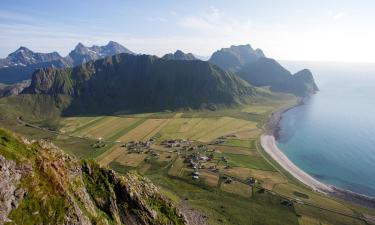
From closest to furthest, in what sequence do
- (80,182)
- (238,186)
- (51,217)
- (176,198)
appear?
(51,217) < (80,182) < (176,198) < (238,186)

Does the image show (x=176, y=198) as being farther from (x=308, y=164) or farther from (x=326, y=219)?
(x=308, y=164)

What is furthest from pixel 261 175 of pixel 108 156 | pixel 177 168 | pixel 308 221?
pixel 108 156

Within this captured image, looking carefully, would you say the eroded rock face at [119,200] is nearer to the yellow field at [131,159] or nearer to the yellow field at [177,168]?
the yellow field at [177,168]

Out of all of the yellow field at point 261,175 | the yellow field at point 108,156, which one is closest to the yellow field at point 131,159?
the yellow field at point 108,156

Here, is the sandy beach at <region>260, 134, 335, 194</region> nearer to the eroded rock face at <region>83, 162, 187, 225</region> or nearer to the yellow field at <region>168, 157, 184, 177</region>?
the yellow field at <region>168, 157, 184, 177</region>

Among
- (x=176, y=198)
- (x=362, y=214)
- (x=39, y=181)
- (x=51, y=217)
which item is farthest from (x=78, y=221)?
(x=362, y=214)

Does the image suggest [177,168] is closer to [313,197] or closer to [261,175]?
[261,175]

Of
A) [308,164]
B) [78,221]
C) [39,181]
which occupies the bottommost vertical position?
[308,164]
